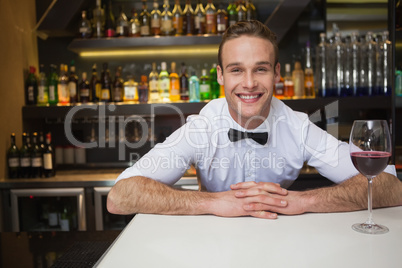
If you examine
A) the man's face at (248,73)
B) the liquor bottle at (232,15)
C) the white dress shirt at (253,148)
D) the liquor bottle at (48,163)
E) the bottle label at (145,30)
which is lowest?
the liquor bottle at (48,163)

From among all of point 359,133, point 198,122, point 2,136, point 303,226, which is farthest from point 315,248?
point 2,136

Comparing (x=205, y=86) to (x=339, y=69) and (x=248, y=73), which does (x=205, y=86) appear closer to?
(x=339, y=69)

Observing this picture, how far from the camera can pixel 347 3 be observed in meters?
2.82

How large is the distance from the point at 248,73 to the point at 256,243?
0.84 meters

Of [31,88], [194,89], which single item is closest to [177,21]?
[194,89]

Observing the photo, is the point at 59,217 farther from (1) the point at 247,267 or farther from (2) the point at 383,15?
(2) the point at 383,15

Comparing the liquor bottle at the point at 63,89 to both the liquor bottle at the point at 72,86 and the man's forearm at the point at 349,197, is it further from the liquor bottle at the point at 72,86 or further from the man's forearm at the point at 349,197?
the man's forearm at the point at 349,197

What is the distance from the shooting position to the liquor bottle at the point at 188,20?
2803 mm

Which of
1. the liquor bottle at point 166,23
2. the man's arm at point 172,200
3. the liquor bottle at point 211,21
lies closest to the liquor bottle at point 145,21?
the liquor bottle at point 166,23

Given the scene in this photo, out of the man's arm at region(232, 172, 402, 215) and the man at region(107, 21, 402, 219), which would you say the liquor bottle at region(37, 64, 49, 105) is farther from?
the man's arm at region(232, 172, 402, 215)

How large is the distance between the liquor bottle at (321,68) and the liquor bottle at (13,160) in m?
2.06

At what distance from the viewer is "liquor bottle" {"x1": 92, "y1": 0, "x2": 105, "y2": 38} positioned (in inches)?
110

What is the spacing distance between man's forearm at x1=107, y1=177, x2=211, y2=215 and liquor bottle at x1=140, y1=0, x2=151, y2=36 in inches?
68.5

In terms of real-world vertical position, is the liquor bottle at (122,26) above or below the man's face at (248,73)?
above
